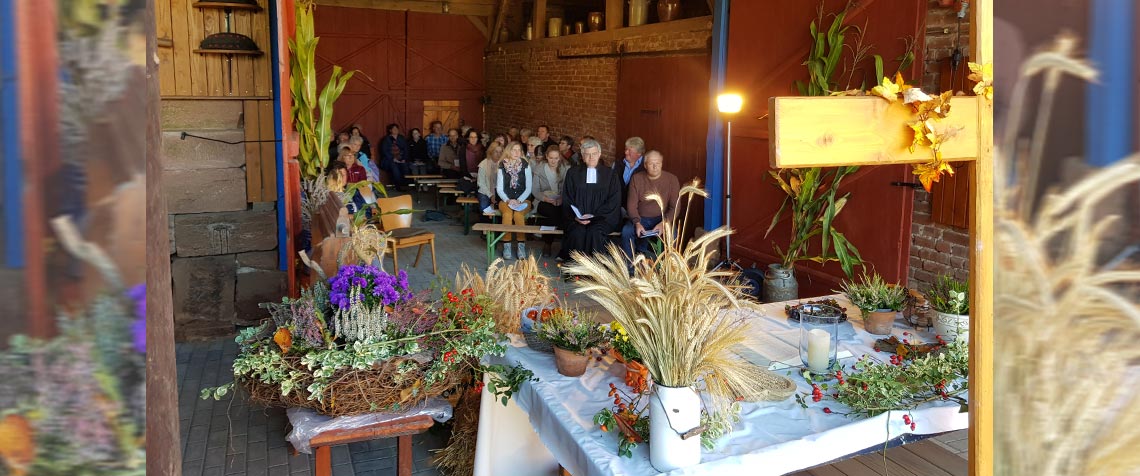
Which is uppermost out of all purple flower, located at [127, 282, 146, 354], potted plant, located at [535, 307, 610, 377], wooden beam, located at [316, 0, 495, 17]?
wooden beam, located at [316, 0, 495, 17]

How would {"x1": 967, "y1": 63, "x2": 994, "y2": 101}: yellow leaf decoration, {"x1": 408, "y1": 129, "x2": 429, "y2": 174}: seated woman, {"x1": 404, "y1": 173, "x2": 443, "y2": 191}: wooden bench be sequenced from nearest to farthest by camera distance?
{"x1": 967, "y1": 63, "x2": 994, "y2": 101}: yellow leaf decoration
{"x1": 404, "y1": 173, "x2": 443, "y2": 191}: wooden bench
{"x1": 408, "y1": 129, "x2": 429, "y2": 174}: seated woman

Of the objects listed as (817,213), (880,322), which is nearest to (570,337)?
(880,322)

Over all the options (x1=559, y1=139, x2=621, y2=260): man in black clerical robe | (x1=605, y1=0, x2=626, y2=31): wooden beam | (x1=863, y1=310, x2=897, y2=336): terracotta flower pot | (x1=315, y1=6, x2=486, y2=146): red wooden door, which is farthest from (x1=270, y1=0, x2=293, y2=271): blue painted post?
(x1=315, y1=6, x2=486, y2=146): red wooden door

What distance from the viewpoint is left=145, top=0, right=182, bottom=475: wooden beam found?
1365 mm

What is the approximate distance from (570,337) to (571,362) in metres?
0.11

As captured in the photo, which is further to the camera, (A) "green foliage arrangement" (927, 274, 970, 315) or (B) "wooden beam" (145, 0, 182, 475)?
(A) "green foliage arrangement" (927, 274, 970, 315)

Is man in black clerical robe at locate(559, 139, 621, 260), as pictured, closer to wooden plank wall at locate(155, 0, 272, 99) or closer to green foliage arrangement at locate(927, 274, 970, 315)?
wooden plank wall at locate(155, 0, 272, 99)

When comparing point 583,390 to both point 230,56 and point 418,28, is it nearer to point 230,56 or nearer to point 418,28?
point 230,56

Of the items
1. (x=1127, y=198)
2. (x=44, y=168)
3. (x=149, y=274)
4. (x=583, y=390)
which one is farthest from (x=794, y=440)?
(x=44, y=168)

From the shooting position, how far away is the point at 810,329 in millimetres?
3025

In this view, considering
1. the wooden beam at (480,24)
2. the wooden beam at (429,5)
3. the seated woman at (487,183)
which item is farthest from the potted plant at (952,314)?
the wooden beam at (480,24)

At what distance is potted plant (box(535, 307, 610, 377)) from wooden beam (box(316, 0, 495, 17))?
1251 centimetres

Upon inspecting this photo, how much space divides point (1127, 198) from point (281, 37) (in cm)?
534

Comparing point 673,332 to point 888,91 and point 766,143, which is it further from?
point 766,143
